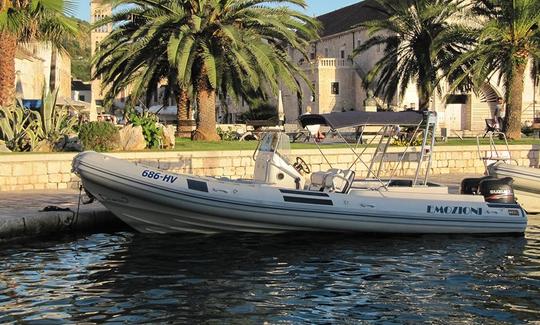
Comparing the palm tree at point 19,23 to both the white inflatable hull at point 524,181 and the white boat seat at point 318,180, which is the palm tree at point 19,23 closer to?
the white boat seat at point 318,180

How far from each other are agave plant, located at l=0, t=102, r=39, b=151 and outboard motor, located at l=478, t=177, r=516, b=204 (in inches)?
473

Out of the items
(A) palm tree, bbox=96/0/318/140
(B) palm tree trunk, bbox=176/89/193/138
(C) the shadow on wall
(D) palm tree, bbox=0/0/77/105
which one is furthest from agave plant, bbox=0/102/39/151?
(C) the shadow on wall

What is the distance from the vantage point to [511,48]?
2795 cm

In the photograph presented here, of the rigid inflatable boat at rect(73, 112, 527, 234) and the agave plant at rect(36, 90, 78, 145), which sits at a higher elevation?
the agave plant at rect(36, 90, 78, 145)

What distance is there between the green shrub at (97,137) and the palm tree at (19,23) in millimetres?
2724

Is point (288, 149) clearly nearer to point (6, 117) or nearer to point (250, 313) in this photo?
point (250, 313)

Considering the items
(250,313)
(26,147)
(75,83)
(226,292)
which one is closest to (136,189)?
(226,292)

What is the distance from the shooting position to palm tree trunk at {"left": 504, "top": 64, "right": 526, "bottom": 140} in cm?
2816

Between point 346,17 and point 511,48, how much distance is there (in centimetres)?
4129

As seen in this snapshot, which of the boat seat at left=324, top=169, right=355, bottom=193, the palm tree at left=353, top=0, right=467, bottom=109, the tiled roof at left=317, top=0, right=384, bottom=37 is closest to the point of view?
the boat seat at left=324, top=169, right=355, bottom=193

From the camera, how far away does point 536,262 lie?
Answer: 11.7 m

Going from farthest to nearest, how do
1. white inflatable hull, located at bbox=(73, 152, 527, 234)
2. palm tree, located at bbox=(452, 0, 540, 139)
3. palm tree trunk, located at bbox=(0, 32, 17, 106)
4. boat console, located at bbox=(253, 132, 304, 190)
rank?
palm tree, located at bbox=(452, 0, 540, 139), palm tree trunk, located at bbox=(0, 32, 17, 106), boat console, located at bbox=(253, 132, 304, 190), white inflatable hull, located at bbox=(73, 152, 527, 234)

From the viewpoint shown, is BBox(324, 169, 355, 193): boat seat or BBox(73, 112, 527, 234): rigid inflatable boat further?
BBox(324, 169, 355, 193): boat seat

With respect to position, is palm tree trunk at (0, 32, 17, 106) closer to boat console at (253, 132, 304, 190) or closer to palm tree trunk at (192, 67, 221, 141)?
palm tree trunk at (192, 67, 221, 141)
